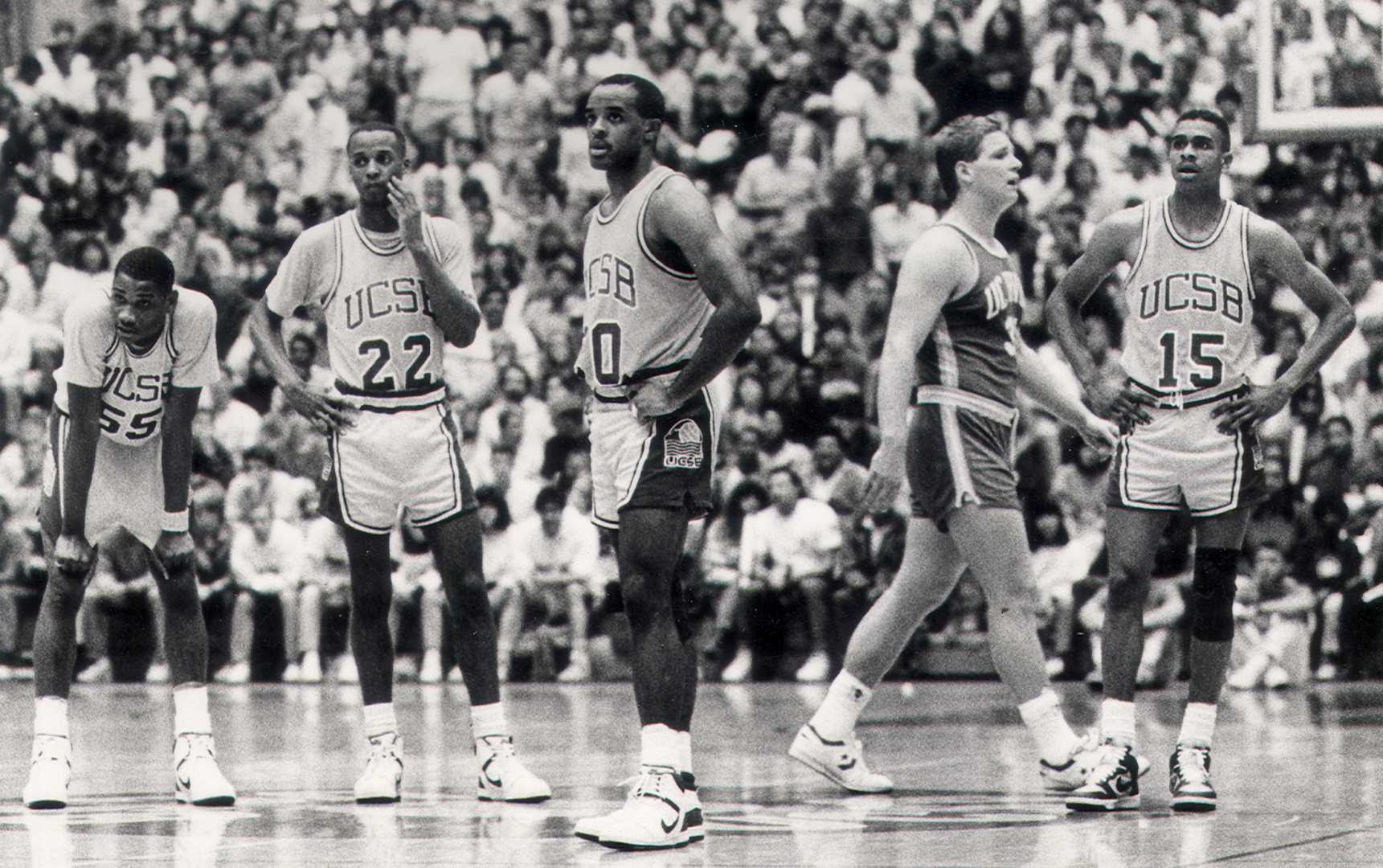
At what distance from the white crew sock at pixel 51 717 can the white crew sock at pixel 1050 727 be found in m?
3.65

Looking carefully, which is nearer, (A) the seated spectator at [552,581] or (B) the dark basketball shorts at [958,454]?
(B) the dark basketball shorts at [958,454]

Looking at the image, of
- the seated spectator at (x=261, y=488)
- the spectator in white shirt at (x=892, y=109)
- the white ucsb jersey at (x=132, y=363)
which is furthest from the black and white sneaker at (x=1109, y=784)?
the spectator in white shirt at (x=892, y=109)

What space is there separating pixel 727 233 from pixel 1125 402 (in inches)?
436

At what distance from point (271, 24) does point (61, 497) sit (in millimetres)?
15751

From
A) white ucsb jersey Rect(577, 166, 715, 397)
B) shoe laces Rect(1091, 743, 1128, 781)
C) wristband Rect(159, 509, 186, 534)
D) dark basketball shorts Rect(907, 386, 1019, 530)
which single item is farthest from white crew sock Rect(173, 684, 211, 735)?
shoe laces Rect(1091, 743, 1128, 781)

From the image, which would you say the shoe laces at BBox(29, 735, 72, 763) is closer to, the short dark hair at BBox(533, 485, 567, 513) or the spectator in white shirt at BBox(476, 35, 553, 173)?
the short dark hair at BBox(533, 485, 567, 513)

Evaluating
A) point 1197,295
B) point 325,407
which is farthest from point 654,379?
point 1197,295

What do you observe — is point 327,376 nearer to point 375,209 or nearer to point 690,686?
point 375,209

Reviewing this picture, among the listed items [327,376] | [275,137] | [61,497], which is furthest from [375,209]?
[275,137]

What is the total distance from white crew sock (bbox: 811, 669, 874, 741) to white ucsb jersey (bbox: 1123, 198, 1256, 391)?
1.63m

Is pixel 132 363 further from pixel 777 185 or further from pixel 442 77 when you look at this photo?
pixel 442 77

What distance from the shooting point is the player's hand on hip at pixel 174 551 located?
9391mm

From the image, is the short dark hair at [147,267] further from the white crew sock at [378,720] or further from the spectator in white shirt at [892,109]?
the spectator in white shirt at [892,109]

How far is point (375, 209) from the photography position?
9406 mm
